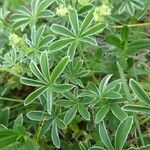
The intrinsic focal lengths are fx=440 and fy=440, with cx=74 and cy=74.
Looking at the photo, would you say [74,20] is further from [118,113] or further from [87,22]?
[118,113]

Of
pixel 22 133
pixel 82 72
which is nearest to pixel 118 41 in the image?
pixel 82 72

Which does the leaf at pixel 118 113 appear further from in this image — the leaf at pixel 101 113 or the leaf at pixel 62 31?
the leaf at pixel 62 31

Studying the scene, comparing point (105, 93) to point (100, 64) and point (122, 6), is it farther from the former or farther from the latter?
point (122, 6)

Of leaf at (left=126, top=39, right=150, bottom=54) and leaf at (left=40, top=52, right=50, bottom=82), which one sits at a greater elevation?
leaf at (left=126, top=39, right=150, bottom=54)

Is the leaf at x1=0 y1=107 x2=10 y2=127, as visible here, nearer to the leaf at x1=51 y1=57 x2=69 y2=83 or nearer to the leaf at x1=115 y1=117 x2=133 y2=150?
the leaf at x1=51 y1=57 x2=69 y2=83

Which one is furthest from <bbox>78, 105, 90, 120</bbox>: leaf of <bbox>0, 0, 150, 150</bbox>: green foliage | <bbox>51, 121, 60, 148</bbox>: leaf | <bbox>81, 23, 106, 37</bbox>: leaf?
<bbox>81, 23, 106, 37</bbox>: leaf
